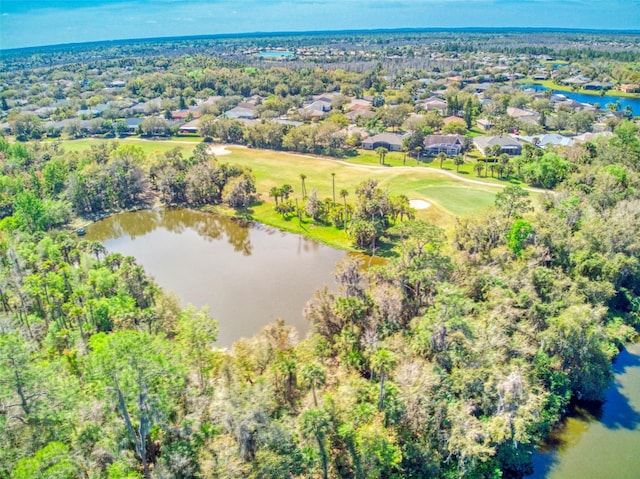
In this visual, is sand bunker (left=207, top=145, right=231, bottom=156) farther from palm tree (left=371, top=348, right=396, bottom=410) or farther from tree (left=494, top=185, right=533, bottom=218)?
palm tree (left=371, top=348, right=396, bottom=410)

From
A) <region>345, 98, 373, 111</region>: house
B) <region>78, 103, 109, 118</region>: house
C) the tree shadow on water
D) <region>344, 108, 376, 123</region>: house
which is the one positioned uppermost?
<region>78, 103, 109, 118</region>: house

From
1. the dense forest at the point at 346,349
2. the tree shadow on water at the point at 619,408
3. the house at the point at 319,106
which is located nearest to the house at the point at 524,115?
the dense forest at the point at 346,349

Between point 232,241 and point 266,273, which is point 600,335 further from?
point 232,241

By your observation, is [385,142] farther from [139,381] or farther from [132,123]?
[139,381]

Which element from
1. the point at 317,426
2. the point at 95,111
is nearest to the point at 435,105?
the point at 95,111

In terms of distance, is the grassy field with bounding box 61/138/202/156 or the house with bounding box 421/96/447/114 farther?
the house with bounding box 421/96/447/114

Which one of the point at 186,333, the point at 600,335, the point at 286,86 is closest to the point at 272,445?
the point at 186,333

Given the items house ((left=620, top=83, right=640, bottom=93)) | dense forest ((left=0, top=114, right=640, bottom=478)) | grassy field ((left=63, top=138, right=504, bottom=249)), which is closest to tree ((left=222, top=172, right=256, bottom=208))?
grassy field ((left=63, top=138, right=504, bottom=249))
